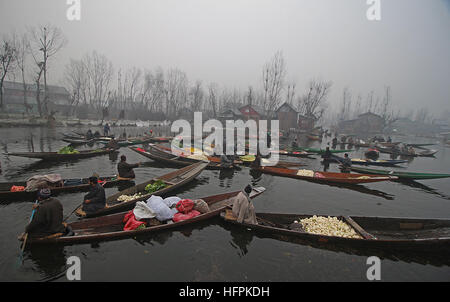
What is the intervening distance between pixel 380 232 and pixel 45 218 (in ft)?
31.9

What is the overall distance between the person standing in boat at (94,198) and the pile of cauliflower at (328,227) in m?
6.82

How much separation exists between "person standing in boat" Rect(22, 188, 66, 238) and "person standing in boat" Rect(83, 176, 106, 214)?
1.45m

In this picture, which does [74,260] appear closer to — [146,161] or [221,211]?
[221,211]

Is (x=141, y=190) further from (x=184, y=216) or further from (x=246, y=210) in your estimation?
(x=246, y=210)

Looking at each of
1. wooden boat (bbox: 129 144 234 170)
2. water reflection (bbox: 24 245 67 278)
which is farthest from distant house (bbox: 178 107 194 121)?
water reflection (bbox: 24 245 67 278)

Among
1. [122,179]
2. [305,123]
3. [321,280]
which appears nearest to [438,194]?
[321,280]

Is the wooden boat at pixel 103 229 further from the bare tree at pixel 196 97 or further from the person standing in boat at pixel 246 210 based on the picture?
the bare tree at pixel 196 97

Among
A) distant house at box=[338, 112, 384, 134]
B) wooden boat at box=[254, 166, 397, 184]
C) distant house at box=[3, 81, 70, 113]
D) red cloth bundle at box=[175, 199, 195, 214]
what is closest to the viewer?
red cloth bundle at box=[175, 199, 195, 214]

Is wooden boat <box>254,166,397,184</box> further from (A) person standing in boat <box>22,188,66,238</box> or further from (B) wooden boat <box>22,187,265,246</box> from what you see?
(A) person standing in boat <box>22,188,66,238</box>

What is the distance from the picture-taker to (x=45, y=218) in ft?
16.9

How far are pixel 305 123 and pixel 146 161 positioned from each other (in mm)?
49327

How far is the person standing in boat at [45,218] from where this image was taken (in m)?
5.04

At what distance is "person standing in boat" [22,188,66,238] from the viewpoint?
504 centimetres
